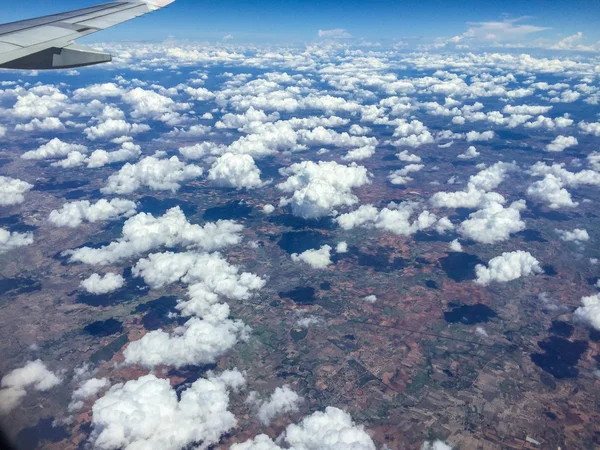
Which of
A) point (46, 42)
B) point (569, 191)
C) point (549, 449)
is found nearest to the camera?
point (46, 42)

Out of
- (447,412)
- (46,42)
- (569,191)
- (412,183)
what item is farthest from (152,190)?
(569,191)

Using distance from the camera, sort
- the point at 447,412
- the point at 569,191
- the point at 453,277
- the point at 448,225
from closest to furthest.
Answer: the point at 447,412 < the point at 453,277 < the point at 448,225 < the point at 569,191

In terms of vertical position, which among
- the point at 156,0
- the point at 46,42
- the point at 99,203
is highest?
the point at 156,0

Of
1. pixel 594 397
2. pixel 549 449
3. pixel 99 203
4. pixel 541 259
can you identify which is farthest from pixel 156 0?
pixel 99 203

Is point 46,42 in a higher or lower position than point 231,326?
higher

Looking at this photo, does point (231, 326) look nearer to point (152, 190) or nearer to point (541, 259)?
point (541, 259)

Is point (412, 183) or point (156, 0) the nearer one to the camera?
point (156, 0)
